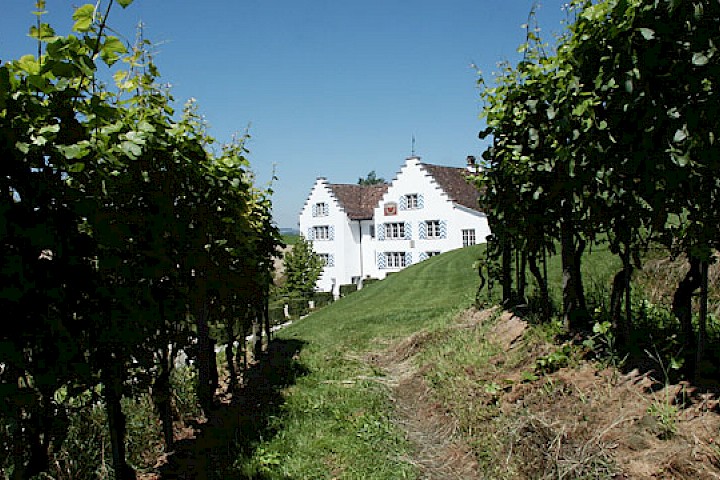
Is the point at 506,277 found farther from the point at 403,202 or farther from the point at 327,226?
the point at 327,226

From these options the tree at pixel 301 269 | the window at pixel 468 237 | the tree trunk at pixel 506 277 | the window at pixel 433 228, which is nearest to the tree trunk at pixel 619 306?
the tree trunk at pixel 506 277

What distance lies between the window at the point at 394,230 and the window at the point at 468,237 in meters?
5.08

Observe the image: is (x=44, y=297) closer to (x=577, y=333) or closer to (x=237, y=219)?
(x=237, y=219)

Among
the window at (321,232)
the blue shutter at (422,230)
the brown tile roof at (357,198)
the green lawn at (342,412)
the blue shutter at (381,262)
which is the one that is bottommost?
the green lawn at (342,412)

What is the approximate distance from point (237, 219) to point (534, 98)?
387 cm

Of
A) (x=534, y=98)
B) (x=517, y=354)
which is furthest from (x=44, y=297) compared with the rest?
(x=534, y=98)

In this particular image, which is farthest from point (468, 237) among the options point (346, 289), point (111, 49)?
point (111, 49)

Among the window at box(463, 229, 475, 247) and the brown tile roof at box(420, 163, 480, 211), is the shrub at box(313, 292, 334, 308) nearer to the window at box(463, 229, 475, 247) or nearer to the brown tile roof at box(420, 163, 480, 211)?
the window at box(463, 229, 475, 247)

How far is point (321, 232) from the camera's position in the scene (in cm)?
4722

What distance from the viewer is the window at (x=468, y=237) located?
38994 millimetres

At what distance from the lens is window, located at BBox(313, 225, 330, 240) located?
153 feet

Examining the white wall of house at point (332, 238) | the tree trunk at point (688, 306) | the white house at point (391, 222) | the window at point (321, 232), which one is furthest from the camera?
the window at point (321, 232)

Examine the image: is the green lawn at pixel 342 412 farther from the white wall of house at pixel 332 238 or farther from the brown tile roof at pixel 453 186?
the white wall of house at pixel 332 238

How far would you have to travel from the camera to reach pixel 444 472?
4953 mm
